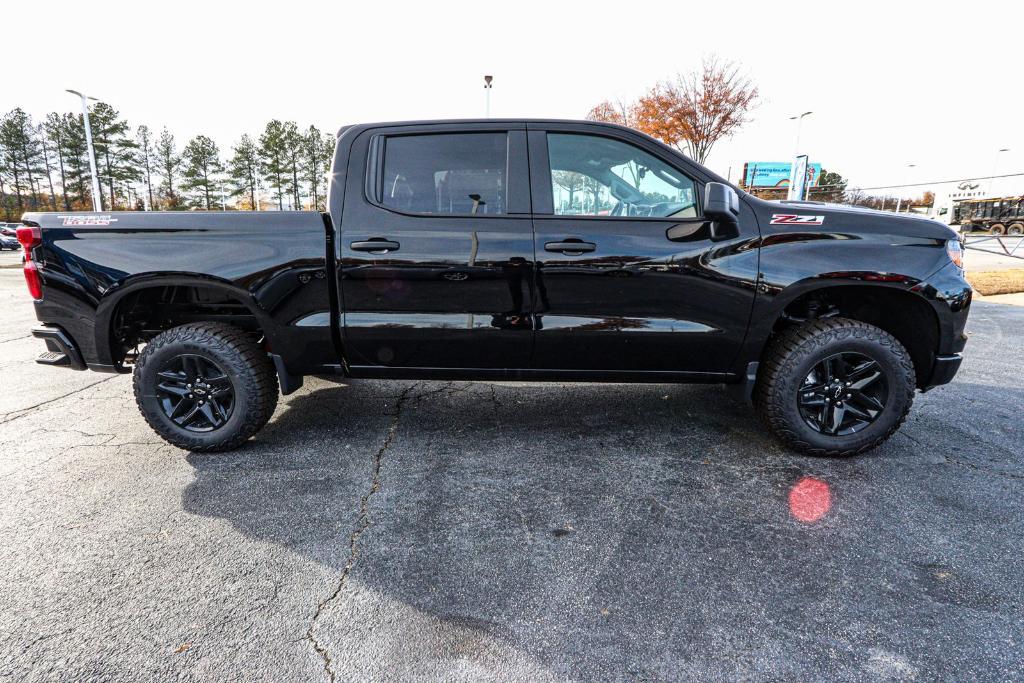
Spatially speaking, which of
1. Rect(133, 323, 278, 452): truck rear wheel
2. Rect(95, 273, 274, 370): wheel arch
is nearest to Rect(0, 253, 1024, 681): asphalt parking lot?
Rect(133, 323, 278, 452): truck rear wheel

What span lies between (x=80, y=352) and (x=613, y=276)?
321cm

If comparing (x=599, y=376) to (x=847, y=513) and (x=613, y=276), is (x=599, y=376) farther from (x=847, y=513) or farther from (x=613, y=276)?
(x=847, y=513)

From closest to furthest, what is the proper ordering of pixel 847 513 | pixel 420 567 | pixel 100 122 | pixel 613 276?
pixel 420 567 < pixel 847 513 < pixel 613 276 < pixel 100 122

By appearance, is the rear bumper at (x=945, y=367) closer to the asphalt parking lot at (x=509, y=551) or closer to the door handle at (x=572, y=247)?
the asphalt parking lot at (x=509, y=551)

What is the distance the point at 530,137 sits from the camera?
3.09 m

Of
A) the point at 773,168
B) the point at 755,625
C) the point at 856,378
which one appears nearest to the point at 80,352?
the point at 755,625

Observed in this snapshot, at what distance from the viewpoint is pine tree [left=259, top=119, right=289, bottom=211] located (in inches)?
2020

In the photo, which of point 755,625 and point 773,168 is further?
point 773,168

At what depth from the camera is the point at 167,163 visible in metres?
55.3

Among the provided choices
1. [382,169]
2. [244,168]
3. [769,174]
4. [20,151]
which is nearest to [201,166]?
[244,168]

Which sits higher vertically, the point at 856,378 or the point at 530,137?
the point at 530,137

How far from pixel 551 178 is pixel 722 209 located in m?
0.95

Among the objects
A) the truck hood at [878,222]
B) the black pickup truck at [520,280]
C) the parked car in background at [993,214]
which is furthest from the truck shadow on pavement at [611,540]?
the parked car in background at [993,214]

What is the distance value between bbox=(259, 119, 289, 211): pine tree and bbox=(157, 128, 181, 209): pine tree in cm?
1018
